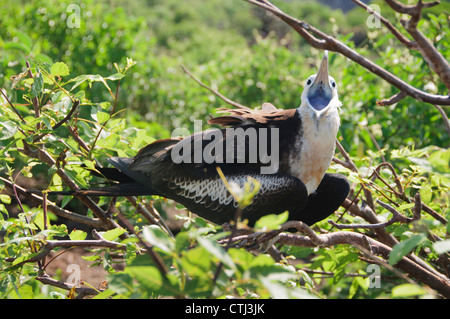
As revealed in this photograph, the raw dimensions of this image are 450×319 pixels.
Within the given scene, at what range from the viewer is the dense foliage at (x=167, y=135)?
1.12 meters

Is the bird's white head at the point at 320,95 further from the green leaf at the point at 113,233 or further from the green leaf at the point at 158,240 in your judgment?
the green leaf at the point at 158,240

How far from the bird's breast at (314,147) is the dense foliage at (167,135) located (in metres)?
0.17

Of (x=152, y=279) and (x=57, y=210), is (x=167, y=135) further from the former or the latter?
(x=152, y=279)

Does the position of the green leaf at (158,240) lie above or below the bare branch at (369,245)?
→ above

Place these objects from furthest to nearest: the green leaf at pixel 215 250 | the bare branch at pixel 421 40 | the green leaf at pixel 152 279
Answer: the bare branch at pixel 421 40, the green leaf at pixel 152 279, the green leaf at pixel 215 250

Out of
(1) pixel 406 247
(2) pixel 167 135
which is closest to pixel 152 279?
(1) pixel 406 247

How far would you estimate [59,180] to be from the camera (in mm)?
2369

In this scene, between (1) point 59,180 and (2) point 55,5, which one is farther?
(2) point 55,5

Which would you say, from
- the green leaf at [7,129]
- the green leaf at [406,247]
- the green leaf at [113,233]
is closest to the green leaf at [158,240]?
the green leaf at [406,247]

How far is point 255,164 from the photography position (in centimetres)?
225

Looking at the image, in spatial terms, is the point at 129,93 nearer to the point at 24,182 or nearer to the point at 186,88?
the point at 186,88

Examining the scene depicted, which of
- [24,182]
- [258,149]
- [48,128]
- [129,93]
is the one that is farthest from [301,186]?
[129,93]

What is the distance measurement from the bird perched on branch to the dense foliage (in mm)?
125
